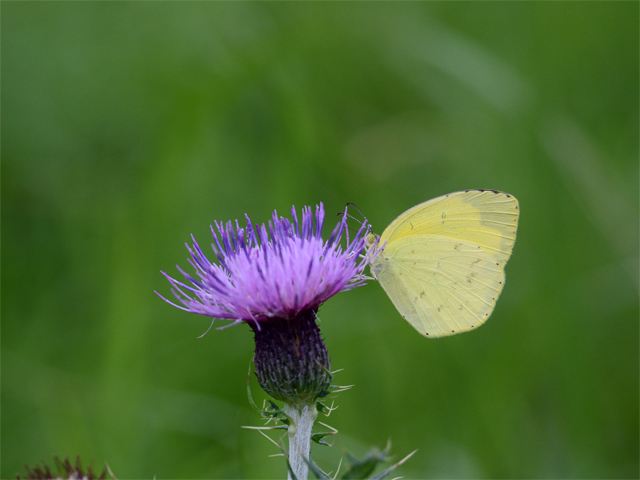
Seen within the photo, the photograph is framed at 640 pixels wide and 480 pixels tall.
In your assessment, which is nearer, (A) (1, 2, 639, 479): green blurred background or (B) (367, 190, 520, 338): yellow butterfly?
(B) (367, 190, 520, 338): yellow butterfly

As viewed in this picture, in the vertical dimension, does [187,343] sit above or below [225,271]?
above

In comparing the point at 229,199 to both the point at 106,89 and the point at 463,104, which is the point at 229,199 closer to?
the point at 106,89

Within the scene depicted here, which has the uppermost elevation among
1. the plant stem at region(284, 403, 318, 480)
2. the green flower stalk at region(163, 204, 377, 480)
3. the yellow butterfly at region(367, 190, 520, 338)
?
the yellow butterfly at region(367, 190, 520, 338)

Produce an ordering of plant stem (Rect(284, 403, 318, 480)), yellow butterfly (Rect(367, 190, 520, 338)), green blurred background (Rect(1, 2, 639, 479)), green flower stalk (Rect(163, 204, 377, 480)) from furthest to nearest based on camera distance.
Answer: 1. green blurred background (Rect(1, 2, 639, 479))
2. yellow butterfly (Rect(367, 190, 520, 338))
3. green flower stalk (Rect(163, 204, 377, 480))
4. plant stem (Rect(284, 403, 318, 480))

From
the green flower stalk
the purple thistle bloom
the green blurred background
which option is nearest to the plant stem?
the green flower stalk

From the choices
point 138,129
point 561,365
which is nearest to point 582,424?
point 561,365

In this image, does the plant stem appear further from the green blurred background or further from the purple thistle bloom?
the green blurred background

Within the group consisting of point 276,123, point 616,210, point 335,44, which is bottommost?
point 616,210

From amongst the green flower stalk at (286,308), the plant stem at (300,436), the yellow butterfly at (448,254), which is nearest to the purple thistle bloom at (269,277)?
the green flower stalk at (286,308)
